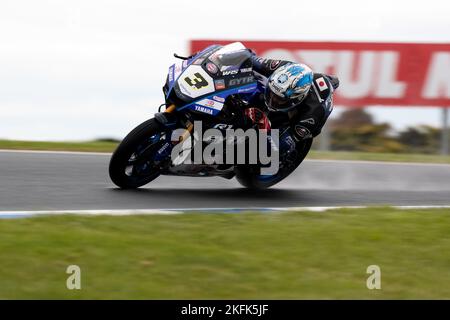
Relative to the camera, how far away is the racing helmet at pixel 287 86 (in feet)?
25.8

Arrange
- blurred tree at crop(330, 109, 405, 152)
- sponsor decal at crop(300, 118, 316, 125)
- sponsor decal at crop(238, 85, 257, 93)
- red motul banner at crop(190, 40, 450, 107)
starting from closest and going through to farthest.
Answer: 1. sponsor decal at crop(238, 85, 257, 93)
2. sponsor decal at crop(300, 118, 316, 125)
3. red motul banner at crop(190, 40, 450, 107)
4. blurred tree at crop(330, 109, 405, 152)

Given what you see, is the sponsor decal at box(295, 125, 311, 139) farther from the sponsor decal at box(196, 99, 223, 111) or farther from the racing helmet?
the sponsor decal at box(196, 99, 223, 111)

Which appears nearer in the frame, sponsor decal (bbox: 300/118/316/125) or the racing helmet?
the racing helmet

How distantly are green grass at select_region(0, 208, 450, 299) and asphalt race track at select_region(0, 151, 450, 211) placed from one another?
96 centimetres

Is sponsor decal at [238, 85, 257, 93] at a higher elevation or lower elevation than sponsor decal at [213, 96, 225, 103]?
higher

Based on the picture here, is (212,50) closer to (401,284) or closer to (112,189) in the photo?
(112,189)

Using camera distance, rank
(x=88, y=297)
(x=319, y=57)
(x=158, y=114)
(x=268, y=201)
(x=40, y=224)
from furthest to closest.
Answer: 1. (x=319, y=57)
2. (x=268, y=201)
3. (x=158, y=114)
4. (x=40, y=224)
5. (x=88, y=297)

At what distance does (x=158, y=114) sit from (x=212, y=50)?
0.89 meters

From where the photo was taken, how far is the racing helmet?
Result: 7879 mm

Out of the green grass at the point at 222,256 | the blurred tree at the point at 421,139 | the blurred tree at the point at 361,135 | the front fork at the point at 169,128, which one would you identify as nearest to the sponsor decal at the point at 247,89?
the front fork at the point at 169,128

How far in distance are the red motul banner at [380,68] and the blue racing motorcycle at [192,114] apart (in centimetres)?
538

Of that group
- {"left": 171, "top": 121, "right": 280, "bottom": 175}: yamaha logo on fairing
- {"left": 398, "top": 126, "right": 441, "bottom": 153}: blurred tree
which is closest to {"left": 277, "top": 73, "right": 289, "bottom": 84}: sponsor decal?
{"left": 171, "top": 121, "right": 280, "bottom": 175}: yamaha logo on fairing
